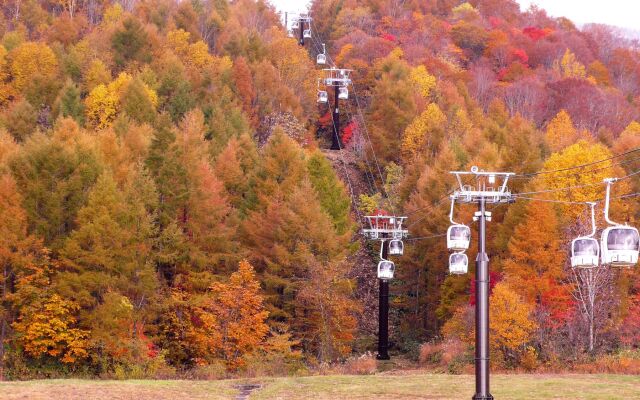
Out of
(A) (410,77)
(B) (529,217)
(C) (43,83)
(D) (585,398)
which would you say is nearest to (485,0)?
(A) (410,77)

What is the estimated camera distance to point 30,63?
359 feet

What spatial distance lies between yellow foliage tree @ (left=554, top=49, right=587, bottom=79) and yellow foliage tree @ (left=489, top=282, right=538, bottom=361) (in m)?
99.0

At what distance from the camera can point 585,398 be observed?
123 ft

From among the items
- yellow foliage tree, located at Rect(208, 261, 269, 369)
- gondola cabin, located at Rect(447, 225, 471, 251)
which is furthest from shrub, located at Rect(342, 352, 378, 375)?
gondola cabin, located at Rect(447, 225, 471, 251)

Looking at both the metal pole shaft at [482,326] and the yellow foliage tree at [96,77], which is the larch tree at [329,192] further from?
the metal pole shaft at [482,326]

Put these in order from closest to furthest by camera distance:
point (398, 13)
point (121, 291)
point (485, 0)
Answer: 1. point (121, 291)
2. point (398, 13)
3. point (485, 0)

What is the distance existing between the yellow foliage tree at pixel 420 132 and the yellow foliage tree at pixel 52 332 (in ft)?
161

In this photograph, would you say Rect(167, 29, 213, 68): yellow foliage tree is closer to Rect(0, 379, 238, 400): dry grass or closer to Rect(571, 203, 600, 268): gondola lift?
Rect(0, 379, 238, 400): dry grass

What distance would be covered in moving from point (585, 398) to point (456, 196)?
8510 millimetres

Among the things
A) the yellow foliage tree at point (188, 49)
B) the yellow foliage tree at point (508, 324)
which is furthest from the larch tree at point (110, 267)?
the yellow foliage tree at point (188, 49)

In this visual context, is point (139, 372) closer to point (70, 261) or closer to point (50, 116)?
point (70, 261)

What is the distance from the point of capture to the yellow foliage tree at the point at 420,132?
103 meters

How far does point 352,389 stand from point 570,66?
119 meters

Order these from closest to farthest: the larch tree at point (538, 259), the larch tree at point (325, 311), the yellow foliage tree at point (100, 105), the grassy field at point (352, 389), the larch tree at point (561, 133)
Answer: the grassy field at point (352, 389) → the larch tree at point (538, 259) → the larch tree at point (325, 311) → the larch tree at point (561, 133) → the yellow foliage tree at point (100, 105)
